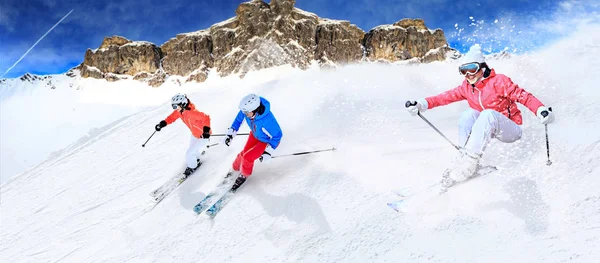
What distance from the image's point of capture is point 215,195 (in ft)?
17.0

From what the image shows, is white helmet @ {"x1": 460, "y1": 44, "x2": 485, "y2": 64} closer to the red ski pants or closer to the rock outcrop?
the red ski pants

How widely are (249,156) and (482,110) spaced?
126 inches

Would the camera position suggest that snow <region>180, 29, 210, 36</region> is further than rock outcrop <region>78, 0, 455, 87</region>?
Yes

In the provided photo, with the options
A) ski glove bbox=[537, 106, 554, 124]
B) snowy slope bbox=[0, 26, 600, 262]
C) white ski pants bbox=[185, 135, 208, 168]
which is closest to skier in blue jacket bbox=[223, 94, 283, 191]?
snowy slope bbox=[0, 26, 600, 262]

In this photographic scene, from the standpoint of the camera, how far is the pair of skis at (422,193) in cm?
370

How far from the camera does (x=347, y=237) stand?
3.55m

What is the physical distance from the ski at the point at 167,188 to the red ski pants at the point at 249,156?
124 cm

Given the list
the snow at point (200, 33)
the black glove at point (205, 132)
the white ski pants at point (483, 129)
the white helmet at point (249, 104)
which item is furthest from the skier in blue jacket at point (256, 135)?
the snow at point (200, 33)

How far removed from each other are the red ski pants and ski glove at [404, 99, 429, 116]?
2288 mm

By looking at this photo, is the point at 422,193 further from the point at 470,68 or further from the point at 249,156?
the point at 249,156

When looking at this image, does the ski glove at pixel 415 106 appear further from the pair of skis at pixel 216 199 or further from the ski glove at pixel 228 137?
the ski glove at pixel 228 137

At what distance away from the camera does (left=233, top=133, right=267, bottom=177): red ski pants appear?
5281mm

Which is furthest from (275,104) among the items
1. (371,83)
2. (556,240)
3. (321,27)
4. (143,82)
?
(321,27)

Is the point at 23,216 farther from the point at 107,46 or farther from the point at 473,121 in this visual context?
the point at 107,46
